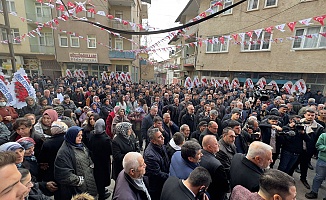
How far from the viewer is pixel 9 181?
107cm

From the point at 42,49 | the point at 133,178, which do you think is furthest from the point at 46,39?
the point at 133,178

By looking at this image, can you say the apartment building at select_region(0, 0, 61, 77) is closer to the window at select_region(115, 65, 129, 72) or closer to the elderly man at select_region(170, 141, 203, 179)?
the window at select_region(115, 65, 129, 72)

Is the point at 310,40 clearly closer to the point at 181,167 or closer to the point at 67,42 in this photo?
the point at 181,167

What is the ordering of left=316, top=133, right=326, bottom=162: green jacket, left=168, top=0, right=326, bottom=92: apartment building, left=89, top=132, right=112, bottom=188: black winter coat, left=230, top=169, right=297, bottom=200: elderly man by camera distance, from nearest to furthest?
left=230, top=169, right=297, bottom=200: elderly man, left=89, top=132, right=112, bottom=188: black winter coat, left=316, top=133, right=326, bottom=162: green jacket, left=168, top=0, right=326, bottom=92: apartment building

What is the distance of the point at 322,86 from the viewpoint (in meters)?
11.7

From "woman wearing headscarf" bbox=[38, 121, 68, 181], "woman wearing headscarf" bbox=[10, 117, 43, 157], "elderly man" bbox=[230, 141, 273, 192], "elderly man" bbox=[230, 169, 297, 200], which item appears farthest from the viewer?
"woman wearing headscarf" bbox=[10, 117, 43, 157]

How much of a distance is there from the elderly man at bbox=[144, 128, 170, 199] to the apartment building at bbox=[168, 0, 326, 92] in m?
8.94

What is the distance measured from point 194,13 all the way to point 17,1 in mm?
21704

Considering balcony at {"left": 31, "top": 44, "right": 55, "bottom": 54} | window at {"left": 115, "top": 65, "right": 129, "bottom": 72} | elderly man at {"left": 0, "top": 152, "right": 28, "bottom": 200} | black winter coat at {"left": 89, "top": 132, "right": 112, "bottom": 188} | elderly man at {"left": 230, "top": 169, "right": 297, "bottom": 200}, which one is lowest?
black winter coat at {"left": 89, "top": 132, "right": 112, "bottom": 188}

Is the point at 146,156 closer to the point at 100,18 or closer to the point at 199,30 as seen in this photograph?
the point at 199,30

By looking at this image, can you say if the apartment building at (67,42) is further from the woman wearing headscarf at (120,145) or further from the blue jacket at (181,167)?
the blue jacket at (181,167)

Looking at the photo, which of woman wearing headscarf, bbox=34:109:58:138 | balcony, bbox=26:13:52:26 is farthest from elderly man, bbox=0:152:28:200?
balcony, bbox=26:13:52:26

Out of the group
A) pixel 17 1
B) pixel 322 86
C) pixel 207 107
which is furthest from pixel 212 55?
pixel 17 1

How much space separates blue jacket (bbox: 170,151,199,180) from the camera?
7.50 feet
